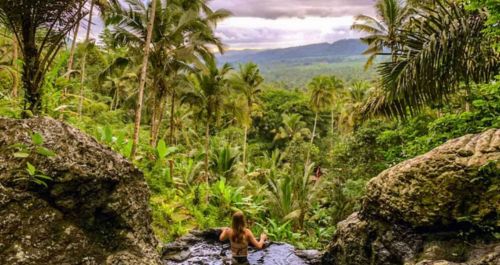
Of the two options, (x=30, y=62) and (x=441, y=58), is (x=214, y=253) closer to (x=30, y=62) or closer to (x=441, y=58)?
(x=30, y=62)

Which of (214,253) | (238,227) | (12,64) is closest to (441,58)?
(238,227)

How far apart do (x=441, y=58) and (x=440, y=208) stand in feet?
7.63

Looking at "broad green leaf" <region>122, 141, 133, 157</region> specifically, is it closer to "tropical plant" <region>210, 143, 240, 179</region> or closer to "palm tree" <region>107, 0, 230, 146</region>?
"palm tree" <region>107, 0, 230, 146</region>

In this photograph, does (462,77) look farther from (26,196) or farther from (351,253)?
(26,196)

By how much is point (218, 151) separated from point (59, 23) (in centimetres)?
1955

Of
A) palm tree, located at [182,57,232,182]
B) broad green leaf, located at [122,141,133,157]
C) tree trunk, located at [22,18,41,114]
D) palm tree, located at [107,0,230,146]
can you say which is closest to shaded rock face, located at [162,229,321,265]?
broad green leaf, located at [122,141,133,157]

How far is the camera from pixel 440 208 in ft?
18.8

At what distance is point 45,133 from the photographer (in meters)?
4.62

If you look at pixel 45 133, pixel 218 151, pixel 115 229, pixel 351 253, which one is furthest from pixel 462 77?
pixel 218 151

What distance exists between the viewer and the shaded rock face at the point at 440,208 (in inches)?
206

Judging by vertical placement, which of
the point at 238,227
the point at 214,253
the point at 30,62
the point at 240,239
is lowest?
the point at 214,253

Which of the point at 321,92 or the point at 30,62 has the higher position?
the point at 30,62

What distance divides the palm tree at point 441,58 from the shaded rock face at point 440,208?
109 centimetres

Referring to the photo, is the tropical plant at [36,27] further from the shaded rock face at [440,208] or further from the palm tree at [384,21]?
the palm tree at [384,21]
